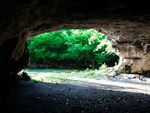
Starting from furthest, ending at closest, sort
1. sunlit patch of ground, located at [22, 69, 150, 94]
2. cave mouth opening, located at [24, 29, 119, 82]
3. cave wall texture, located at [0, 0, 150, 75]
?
cave mouth opening, located at [24, 29, 119, 82] → sunlit patch of ground, located at [22, 69, 150, 94] → cave wall texture, located at [0, 0, 150, 75]

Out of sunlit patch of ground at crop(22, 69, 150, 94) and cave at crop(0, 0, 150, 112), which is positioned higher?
cave at crop(0, 0, 150, 112)

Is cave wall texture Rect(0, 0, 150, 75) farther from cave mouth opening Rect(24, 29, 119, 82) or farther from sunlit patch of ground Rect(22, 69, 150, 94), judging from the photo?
cave mouth opening Rect(24, 29, 119, 82)

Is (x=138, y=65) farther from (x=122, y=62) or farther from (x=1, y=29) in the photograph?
(x=1, y=29)

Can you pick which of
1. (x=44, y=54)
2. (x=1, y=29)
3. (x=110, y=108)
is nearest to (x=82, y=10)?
(x=1, y=29)

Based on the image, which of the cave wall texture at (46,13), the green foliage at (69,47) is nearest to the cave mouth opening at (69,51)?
the green foliage at (69,47)

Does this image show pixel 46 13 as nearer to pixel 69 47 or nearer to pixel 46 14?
pixel 46 14

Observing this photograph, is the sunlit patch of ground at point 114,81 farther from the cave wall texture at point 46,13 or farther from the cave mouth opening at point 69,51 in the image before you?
the cave mouth opening at point 69,51

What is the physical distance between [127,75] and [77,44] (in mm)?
9524

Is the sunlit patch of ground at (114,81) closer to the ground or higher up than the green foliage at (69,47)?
closer to the ground

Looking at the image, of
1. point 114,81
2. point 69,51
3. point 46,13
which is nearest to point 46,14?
point 46,13

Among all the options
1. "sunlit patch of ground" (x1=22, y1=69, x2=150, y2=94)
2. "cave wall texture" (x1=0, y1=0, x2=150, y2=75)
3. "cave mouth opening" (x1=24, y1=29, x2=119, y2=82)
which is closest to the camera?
"cave wall texture" (x1=0, y1=0, x2=150, y2=75)

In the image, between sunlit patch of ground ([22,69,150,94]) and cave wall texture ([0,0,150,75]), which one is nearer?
cave wall texture ([0,0,150,75])

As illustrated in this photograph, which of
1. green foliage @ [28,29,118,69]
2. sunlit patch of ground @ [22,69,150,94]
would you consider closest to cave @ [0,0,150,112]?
sunlit patch of ground @ [22,69,150,94]

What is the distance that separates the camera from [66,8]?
3520mm
